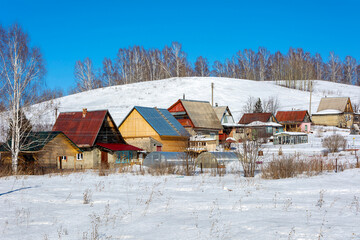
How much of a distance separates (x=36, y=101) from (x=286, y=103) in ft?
250

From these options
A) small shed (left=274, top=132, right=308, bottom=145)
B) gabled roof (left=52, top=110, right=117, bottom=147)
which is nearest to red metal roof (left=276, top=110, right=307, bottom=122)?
small shed (left=274, top=132, right=308, bottom=145)

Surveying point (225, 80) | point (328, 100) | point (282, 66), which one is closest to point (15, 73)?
point (328, 100)

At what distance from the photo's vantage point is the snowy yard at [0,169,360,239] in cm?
830

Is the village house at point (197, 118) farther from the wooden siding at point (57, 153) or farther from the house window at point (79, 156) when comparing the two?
the wooden siding at point (57, 153)

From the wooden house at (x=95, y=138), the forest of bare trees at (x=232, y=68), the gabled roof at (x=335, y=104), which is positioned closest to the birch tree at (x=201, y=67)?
the forest of bare trees at (x=232, y=68)

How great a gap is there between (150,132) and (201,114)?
16.8m

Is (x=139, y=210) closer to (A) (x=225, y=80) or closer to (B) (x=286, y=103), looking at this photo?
(B) (x=286, y=103)

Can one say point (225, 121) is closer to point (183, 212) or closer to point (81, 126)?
point (81, 126)

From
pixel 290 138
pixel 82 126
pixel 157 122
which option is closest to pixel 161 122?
pixel 157 122

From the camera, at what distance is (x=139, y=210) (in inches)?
439

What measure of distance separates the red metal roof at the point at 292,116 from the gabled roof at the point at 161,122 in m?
31.8

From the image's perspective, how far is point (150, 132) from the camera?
4447 cm

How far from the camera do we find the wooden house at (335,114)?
78.2 meters

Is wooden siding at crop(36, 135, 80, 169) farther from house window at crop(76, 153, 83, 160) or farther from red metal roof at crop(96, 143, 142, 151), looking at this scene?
red metal roof at crop(96, 143, 142, 151)
